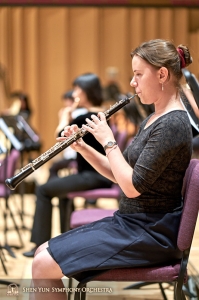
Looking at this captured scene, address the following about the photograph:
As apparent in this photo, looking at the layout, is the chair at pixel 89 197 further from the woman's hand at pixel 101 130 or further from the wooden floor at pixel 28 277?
the woman's hand at pixel 101 130

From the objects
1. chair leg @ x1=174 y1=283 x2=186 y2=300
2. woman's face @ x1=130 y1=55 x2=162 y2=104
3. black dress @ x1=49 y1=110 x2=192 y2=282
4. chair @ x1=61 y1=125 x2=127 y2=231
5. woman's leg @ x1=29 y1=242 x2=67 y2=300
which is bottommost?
chair @ x1=61 y1=125 x2=127 y2=231

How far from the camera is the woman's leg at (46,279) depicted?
1.78 meters

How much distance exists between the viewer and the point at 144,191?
5.85ft

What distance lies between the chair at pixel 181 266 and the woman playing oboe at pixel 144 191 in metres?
0.03

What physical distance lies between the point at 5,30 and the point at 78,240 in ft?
27.8

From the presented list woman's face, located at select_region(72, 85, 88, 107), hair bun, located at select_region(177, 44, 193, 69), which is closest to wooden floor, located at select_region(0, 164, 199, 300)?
hair bun, located at select_region(177, 44, 193, 69)

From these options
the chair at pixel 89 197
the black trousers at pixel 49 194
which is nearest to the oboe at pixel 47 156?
the chair at pixel 89 197

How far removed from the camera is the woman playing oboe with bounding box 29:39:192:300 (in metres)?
1.77

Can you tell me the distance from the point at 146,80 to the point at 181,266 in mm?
678

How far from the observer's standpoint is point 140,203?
1853mm

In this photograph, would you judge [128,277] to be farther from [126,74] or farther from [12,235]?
[126,74]

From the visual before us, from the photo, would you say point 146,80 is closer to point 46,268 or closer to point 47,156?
point 47,156

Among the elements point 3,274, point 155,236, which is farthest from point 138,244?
point 3,274

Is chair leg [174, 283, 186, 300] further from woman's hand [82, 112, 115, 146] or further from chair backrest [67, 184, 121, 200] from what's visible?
chair backrest [67, 184, 121, 200]
